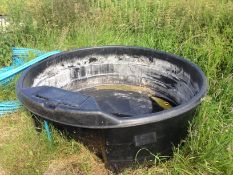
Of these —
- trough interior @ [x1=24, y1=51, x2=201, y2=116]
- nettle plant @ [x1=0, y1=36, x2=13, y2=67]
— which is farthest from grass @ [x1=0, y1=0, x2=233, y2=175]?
trough interior @ [x1=24, y1=51, x2=201, y2=116]

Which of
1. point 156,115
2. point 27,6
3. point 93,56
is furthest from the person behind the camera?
point 27,6

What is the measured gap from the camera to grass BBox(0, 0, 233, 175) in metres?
2.59

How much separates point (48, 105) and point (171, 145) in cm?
98

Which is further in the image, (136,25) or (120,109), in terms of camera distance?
(136,25)

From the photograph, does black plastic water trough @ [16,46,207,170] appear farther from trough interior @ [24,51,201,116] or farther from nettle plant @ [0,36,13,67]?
nettle plant @ [0,36,13,67]

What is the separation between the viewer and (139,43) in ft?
14.5

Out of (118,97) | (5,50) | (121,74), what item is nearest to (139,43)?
(121,74)

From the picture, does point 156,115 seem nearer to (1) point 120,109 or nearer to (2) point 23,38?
(1) point 120,109

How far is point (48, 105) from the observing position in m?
2.33

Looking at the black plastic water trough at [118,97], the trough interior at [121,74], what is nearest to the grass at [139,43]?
the black plastic water trough at [118,97]

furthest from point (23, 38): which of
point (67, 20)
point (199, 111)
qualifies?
point (199, 111)

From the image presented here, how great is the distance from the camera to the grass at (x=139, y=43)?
102 inches

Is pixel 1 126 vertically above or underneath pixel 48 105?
underneath

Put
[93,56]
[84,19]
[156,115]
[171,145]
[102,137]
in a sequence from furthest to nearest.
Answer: [84,19] → [93,56] → [171,145] → [102,137] → [156,115]
